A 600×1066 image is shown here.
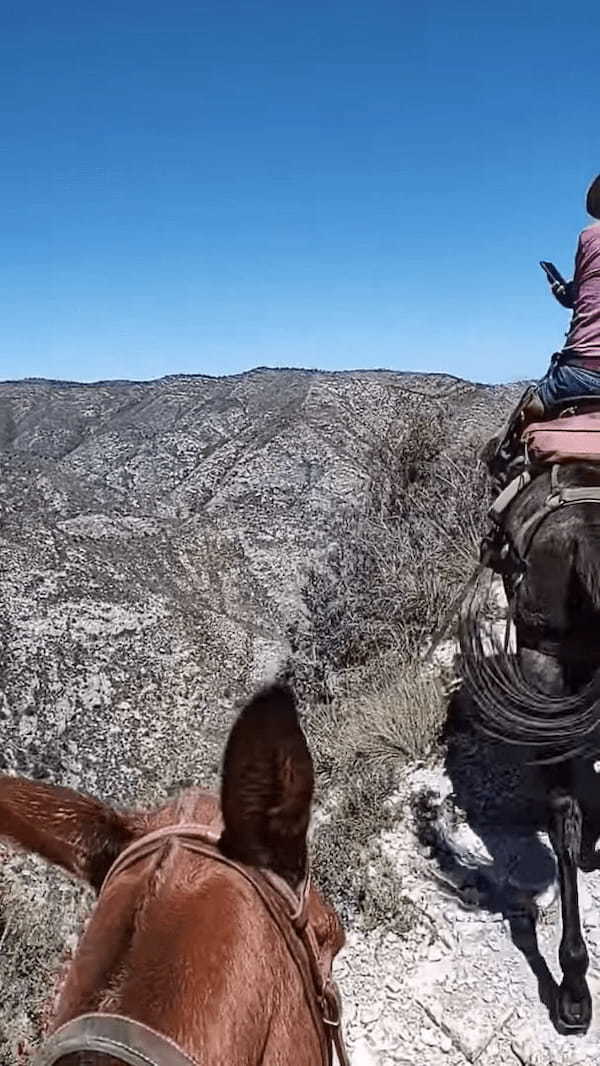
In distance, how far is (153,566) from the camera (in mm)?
5754

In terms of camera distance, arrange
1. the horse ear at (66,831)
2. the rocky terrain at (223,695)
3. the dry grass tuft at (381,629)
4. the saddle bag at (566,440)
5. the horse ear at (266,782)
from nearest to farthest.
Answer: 1. the horse ear at (266,782)
2. the horse ear at (66,831)
3. the rocky terrain at (223,695)
4. the saddle bag at (566,440)
5. the dry grass tuft at (381,629)

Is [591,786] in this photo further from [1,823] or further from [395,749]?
[1,823]

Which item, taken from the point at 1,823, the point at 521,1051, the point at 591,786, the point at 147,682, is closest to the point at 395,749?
the point at 591,786

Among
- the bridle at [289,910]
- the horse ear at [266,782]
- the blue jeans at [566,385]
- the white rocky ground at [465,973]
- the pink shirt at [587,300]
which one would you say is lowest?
the white rocky ground at [465,973]

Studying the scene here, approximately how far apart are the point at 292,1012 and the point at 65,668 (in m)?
3.71

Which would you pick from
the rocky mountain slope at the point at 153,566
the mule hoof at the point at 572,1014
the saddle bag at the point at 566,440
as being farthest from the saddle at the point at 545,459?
the rocky mountain slope at the point at 153,566

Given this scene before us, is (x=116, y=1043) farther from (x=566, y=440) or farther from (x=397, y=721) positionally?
(x=397, y=721)

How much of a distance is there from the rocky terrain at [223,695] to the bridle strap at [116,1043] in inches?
107

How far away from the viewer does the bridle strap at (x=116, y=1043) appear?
34.6 inches

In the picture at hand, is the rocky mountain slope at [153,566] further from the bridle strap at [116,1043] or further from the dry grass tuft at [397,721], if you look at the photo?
the bridle strap at [116,1043]

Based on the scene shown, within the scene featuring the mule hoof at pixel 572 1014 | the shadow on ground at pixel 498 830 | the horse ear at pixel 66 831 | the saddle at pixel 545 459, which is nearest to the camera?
the horse ear at pixel 66 831

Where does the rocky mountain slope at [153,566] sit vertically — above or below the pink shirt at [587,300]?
below

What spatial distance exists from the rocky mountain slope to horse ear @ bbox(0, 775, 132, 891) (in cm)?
240

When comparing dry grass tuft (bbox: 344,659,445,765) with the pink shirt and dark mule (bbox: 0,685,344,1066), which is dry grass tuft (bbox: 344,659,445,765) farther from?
dark mule (bbox: 0,685,344,1066)
